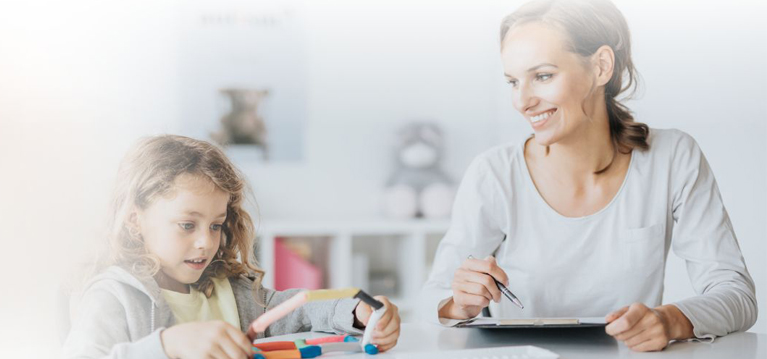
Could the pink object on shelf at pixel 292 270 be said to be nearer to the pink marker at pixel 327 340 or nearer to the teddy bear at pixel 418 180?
the teddy bear at pixel 418 180

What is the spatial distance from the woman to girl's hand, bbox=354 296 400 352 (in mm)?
138

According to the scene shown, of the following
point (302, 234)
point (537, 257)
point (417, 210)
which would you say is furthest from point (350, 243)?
point (537, 257)

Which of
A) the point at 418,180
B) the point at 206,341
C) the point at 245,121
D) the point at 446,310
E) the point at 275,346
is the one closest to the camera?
the point at 206,341

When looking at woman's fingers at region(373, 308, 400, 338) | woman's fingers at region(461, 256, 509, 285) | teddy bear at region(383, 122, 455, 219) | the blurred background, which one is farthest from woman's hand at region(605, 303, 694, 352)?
teddy bear at region(383, 122, 455, 219)

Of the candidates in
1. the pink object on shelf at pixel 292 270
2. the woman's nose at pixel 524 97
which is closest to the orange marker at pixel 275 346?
the woman's nose at pixel 524 97

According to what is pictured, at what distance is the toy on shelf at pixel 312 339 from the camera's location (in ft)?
2.13

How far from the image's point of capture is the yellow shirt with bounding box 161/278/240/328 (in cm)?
70

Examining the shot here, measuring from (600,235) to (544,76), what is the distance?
0.83 feet

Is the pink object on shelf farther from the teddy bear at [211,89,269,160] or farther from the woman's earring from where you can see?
the woman's earring

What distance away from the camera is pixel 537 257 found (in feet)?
3.55

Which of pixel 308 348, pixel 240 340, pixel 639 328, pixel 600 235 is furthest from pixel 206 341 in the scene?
pixel 600 235

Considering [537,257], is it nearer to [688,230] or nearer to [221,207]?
[688,230]

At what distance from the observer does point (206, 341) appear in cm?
65

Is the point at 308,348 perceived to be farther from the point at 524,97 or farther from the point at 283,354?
the point at 524,97
